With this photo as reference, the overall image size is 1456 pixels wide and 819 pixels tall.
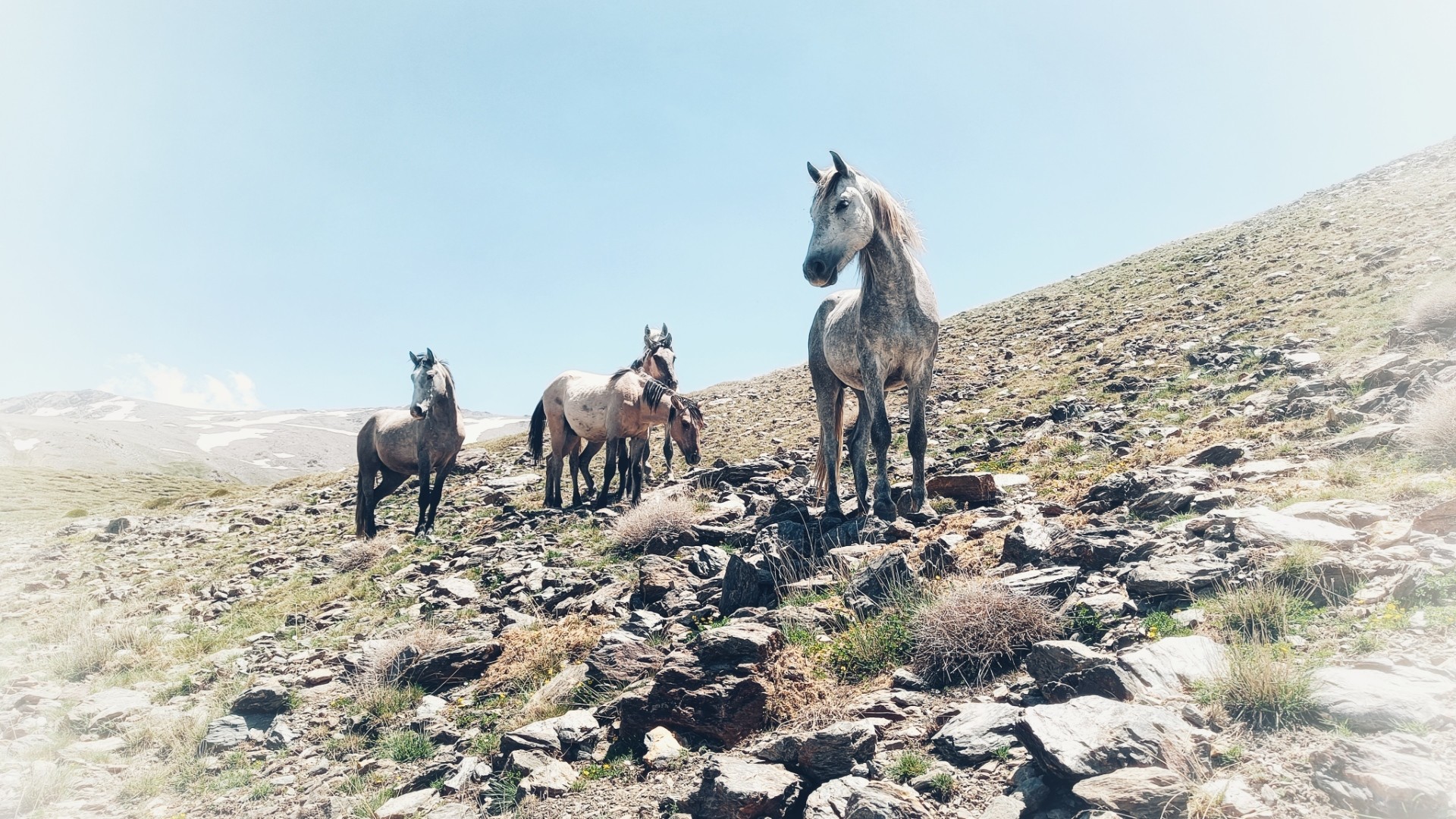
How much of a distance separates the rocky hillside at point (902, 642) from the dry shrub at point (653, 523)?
8cm

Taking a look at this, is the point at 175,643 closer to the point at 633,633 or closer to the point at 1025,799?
the point at 633,633

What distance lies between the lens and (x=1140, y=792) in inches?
88.7

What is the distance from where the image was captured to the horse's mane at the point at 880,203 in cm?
654

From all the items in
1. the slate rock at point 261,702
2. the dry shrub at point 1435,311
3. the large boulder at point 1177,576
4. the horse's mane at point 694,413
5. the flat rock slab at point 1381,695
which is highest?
the dry shrub at point 1435,311

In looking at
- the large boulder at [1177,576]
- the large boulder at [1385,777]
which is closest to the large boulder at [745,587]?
the large boulder at [1177,576]

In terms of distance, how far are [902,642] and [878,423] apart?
3.22 m

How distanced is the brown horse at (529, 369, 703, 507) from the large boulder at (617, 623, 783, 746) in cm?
871

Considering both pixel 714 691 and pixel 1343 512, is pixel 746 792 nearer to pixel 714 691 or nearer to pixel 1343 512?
pixel 714 691

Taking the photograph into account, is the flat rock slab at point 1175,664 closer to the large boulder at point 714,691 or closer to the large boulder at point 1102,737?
the large boulder at point 1102,737

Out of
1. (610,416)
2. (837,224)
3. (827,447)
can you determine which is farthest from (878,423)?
(610,416)

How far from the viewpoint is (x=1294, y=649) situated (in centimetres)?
294

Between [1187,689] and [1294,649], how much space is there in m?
0.54

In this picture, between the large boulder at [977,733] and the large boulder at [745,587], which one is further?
the large boulder at [745,587]

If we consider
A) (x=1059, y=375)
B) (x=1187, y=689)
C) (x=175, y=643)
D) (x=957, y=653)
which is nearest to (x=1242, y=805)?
(x=1187, y=689)
